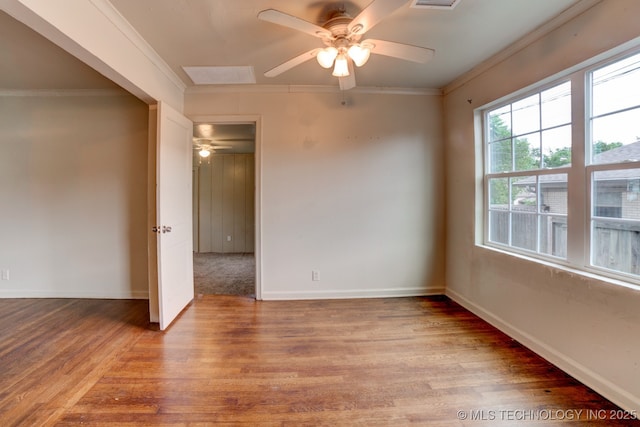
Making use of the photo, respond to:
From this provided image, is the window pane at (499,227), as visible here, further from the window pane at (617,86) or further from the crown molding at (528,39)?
the crown molding at (528,39)

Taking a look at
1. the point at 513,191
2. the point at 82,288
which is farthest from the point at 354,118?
the point at 82,288

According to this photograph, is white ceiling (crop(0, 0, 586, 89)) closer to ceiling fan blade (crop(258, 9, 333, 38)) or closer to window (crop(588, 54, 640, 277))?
ceiling fan blade (crop(258, 9, 333, 38))

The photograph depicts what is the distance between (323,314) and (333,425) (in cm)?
139

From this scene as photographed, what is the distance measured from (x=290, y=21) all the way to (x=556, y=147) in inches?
81.2

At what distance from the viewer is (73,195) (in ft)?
10.7

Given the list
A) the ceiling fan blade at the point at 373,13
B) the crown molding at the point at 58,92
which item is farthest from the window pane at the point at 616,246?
the crown molding at the point at 58,92

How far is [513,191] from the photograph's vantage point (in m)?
2.54

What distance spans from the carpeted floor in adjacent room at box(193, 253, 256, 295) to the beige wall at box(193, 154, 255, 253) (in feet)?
1.28

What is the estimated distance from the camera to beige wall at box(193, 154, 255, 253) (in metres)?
6.29

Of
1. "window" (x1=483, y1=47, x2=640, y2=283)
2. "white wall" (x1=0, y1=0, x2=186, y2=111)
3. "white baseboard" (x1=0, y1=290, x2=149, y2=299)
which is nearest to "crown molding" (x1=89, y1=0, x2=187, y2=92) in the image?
"white wall" (x1=0, y1=0, x2=186, y2=111)

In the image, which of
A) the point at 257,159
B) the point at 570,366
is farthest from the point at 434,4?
the point at 570,366

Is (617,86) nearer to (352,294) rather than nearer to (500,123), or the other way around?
(500,123)

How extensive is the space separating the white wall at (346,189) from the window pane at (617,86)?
157 centimetres

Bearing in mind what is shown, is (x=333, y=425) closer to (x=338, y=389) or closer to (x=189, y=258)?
(x=338, y=389)
